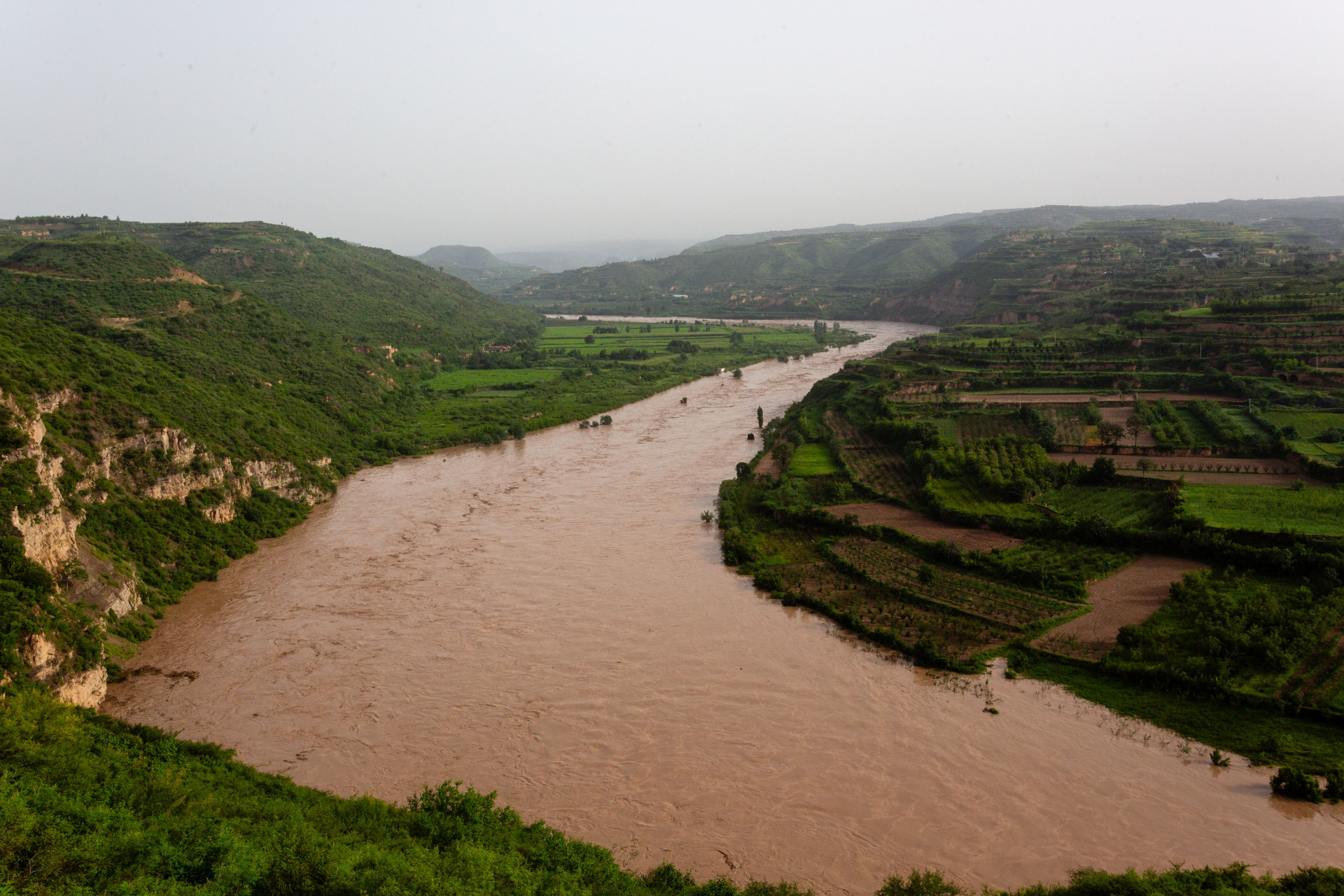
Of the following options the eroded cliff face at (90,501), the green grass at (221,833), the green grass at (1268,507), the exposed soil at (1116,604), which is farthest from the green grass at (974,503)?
the eroded cliff face at (90,501)

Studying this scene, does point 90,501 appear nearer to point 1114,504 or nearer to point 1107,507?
point 1107,507

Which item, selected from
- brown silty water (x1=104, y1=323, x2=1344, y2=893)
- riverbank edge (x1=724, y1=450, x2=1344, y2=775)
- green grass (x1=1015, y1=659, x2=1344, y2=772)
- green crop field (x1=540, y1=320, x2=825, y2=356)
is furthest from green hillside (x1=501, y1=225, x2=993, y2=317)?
green grass (x1=1015, y1=659, x2=1344, y2=772)

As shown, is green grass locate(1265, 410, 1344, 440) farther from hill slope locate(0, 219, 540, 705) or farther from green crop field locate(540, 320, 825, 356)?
green crop field locate(540, 320, 825, 356)

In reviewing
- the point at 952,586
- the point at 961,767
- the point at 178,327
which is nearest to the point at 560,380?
the point at 178,327

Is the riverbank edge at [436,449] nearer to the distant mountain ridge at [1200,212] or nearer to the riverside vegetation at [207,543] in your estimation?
the riverside vegetation at [207,543]

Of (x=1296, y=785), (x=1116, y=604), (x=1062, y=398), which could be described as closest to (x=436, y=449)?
(x=1062, y=398)

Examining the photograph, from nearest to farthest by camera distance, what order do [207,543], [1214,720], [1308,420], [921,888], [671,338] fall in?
[921,888] < [1214,720] < [207,543] < [1308,420] < [671,338]
